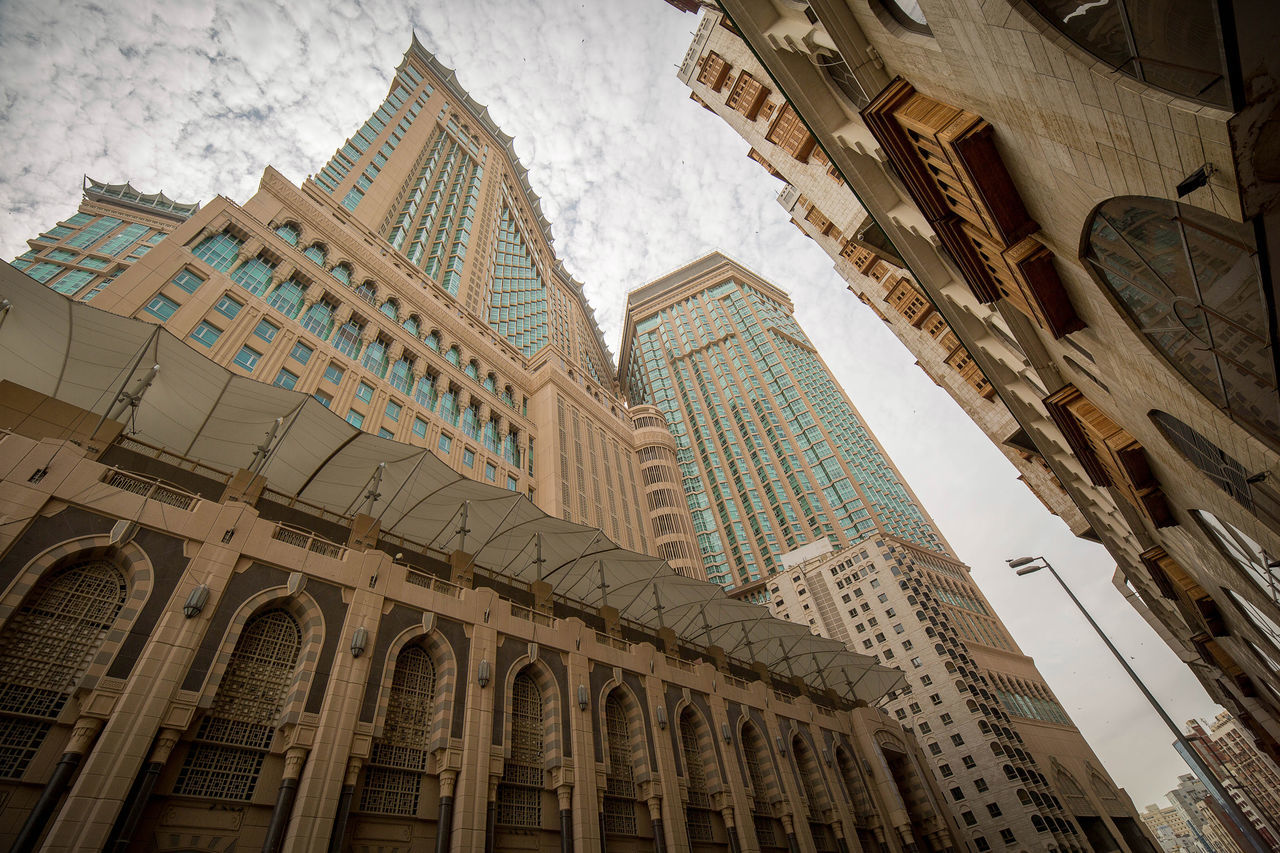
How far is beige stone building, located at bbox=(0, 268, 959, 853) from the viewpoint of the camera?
12.3m

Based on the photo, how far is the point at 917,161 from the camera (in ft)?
34.5

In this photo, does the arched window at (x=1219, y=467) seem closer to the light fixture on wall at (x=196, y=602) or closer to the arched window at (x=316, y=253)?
the light fixture on wall at (x=196, y=602)

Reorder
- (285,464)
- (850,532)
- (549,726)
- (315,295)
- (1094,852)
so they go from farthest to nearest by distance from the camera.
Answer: (850,532)
(1094,852)
(315,295)
(285,464)
(549,726)

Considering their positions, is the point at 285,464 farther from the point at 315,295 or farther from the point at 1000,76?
the point at 1000,76

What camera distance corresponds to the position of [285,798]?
13.5 meters

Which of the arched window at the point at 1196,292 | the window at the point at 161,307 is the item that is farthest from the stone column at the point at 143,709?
the arched window at the point at 1196,292

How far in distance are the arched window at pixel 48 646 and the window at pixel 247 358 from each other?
17.4m

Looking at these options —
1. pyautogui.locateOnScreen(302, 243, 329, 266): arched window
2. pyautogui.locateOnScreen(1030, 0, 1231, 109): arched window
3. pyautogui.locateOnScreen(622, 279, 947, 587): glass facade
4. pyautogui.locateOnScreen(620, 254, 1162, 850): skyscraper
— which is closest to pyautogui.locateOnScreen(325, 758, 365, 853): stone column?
pyautogui.locateOnScreen(1030, 0, 1231, 109): arched window

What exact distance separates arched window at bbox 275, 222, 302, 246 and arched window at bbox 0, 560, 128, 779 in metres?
28.5

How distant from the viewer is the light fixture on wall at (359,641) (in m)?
16.0

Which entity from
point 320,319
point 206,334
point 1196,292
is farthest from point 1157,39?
point 320,319

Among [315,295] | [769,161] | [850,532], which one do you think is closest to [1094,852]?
[850,532]

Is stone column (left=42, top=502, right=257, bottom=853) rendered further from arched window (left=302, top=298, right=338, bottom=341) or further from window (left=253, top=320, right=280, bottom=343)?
arched window (left=302, top=298, right=338, bottom=341)

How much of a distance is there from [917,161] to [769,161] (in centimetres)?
2300
